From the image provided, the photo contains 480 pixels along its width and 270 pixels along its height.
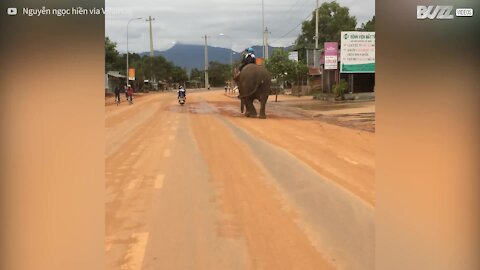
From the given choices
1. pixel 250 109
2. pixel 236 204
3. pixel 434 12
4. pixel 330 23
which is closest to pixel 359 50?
pixel 330 23

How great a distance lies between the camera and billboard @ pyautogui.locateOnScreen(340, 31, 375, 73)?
295 centimetres

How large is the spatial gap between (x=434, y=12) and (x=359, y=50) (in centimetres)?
322

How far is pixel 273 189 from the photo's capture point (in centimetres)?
594

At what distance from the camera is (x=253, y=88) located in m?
18.3

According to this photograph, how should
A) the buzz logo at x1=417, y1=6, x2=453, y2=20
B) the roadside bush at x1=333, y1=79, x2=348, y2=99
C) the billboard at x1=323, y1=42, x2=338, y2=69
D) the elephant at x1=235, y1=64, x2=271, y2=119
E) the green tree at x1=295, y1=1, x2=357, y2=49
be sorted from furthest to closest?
the elephant at x1=235, y1=64, x2=271, y2=119 < the roadside bush at x1=333, y1=79, x2=348, y2=99 < the billboard at x1=323, y1=42, x2=338, y2=69 < the green tree at x1=295, y1=1, x2=357, y2=49 < the buzz logo at x1=417, y1=6, x2=453, y2=20

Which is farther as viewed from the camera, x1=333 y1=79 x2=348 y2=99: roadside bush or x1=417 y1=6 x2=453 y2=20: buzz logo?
x1=333 y1=79 x2=348 y2=99: roadside bush

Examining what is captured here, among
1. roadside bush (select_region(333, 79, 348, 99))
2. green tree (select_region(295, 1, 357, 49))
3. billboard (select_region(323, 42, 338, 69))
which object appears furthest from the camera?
roadside bush (select_region(333, 79, 348, 99))

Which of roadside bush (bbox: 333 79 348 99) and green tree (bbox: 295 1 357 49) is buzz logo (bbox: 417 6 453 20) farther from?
roadside bush (bbox: 333 79 348 99)

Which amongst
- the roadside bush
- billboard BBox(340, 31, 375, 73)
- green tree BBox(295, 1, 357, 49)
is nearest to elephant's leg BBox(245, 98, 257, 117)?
the roadside bush

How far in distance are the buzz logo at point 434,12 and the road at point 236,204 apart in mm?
1509

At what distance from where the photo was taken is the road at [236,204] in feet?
11.4

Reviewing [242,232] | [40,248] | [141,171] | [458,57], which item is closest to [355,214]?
[242,232]

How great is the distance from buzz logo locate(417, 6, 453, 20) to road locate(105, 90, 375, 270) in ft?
4.95

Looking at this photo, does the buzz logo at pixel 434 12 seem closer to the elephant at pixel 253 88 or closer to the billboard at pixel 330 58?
the billboard at pixel 330 58
